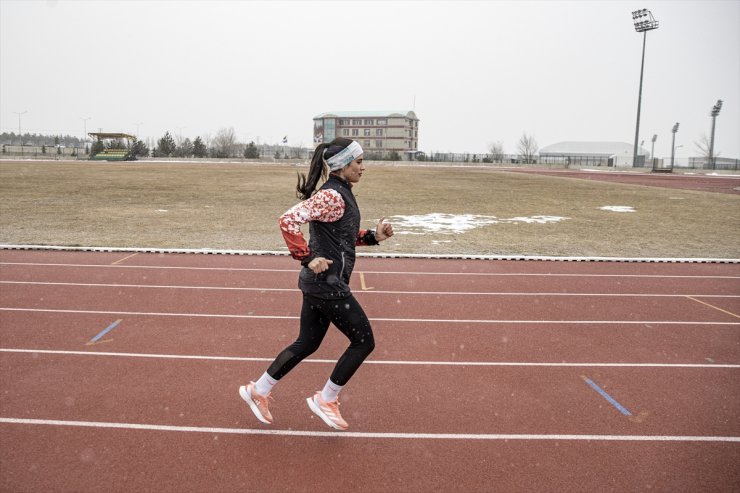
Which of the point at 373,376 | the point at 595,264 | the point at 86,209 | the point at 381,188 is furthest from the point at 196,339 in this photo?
the point at 381,188

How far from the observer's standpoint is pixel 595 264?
1123 cm

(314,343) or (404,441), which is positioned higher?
(314,343)

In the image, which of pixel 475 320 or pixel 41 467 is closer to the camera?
pixel 41 467

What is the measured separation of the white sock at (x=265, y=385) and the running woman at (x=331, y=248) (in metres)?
0.19

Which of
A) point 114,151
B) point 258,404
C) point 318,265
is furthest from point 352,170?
point 114,151

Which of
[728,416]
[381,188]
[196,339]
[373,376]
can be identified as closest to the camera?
[728,416]

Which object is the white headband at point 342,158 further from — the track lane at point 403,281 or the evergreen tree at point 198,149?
the evergreen tree at point 198,149

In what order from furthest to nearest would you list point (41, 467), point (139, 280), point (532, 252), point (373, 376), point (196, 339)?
point (532, 252)
point (139, 280)
point (196, 339)
point (373, 376)
point (41, 467)

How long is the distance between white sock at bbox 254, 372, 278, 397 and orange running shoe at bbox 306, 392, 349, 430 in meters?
0.39

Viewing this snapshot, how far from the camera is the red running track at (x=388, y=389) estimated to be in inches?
150

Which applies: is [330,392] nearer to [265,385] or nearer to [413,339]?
[265,385]

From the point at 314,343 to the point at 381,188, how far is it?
26.0 m

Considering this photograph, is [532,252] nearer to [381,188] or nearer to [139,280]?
[139,280]

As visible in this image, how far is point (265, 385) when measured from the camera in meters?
4.30
